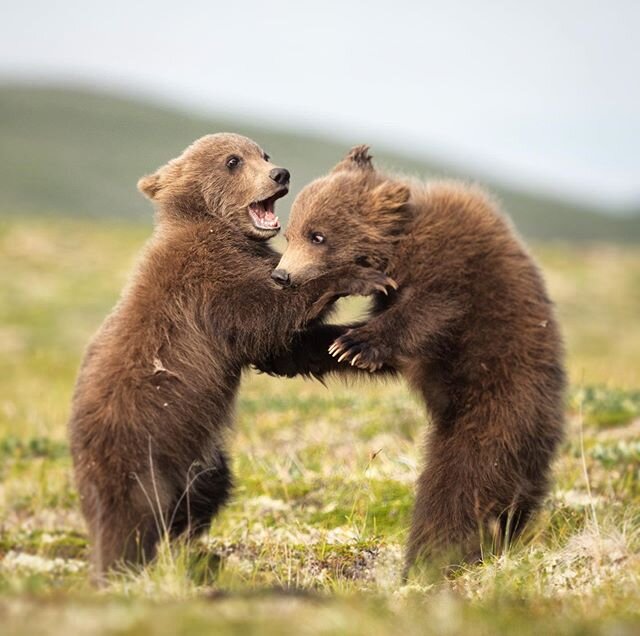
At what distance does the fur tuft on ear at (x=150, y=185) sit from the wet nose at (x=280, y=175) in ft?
2.38

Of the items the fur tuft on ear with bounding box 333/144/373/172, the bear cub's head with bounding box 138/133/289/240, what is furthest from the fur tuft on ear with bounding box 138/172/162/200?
the fur tuft on ear with bounding box 333/144/373/172

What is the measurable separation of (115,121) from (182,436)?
378ft

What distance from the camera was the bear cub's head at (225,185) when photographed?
6062mm

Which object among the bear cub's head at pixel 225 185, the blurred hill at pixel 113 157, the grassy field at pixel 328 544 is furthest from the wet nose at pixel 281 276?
the blurred hill at pixel 113 157

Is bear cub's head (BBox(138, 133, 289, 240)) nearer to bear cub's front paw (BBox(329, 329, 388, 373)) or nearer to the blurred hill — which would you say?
bear cub's front paw (BBox(329, 329, 388, 373))

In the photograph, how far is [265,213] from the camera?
6.23 meters

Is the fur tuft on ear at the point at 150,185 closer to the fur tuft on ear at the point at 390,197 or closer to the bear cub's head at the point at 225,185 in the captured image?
the bear cub's head at the point at 225,185

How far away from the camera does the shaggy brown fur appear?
5.03 metres

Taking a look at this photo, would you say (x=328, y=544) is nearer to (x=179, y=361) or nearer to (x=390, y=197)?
(x=179, y=361)

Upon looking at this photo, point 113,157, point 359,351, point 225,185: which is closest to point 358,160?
point 225,185

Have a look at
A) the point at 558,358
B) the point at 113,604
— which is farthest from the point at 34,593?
the point at 558,358

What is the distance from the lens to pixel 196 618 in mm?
2844

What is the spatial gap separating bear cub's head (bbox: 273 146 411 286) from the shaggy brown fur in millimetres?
A: 169

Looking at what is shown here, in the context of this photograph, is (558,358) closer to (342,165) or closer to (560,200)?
(342,165)
